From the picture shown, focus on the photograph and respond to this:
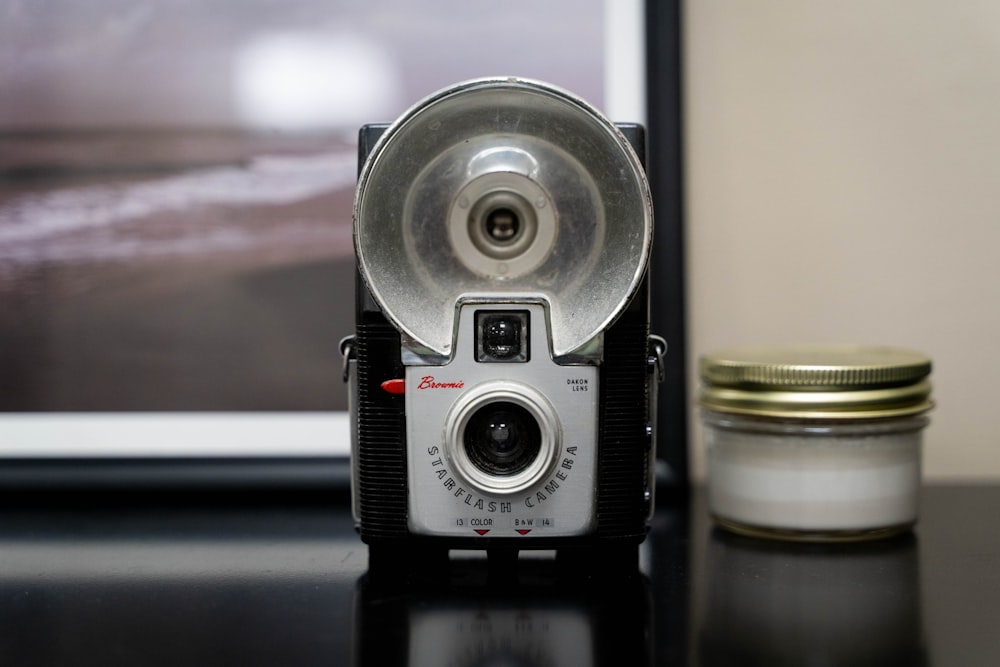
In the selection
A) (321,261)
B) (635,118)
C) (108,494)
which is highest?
(635,118)

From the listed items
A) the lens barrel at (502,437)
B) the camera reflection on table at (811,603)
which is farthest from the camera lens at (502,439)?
the camera reflection on table at (811,603)

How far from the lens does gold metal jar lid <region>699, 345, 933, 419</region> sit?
623 millimetres

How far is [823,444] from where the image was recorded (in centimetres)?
63

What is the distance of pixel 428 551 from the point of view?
57 cm

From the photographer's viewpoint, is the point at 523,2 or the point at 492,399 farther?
the point at 523,2

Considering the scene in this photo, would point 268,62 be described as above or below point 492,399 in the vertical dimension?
above

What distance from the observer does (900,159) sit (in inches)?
31.1

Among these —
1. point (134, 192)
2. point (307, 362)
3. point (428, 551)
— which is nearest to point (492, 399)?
point (428, 551)

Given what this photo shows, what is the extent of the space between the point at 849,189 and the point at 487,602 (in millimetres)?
446

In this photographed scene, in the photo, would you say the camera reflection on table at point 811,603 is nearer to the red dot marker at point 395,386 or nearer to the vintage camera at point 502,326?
the vintage camera at point 502,326

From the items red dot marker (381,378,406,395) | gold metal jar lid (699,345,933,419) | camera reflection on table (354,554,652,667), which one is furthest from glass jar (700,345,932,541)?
red dot marker (381,378,406,395)

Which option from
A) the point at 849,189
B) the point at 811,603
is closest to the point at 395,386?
the point at 811,603

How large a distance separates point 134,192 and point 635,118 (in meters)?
0.38

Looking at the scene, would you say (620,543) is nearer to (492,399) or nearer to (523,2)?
(492,399)
